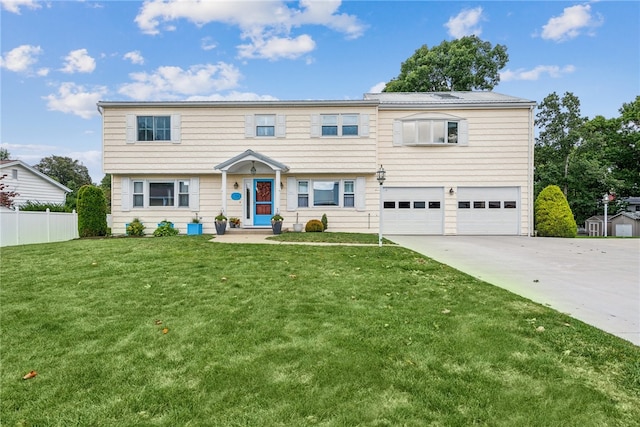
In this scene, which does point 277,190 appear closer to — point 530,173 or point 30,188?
point 530,173

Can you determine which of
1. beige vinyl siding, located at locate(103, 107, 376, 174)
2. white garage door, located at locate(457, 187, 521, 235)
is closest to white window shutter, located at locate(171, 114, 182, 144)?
beige vinyl siding, located at locate(103, 107, 376, 174)

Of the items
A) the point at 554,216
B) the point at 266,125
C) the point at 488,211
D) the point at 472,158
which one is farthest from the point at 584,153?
the point at 266,125

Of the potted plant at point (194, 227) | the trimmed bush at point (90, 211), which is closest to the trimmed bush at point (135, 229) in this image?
the trimmed bush at point (90, 211)

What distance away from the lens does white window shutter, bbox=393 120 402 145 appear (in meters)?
14.7

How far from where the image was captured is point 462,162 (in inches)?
575

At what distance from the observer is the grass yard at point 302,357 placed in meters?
2.16

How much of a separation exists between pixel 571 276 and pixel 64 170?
55716 millimetres

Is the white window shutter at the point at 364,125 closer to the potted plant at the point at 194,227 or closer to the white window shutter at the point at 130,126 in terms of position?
the potted plant at the point at 194,227

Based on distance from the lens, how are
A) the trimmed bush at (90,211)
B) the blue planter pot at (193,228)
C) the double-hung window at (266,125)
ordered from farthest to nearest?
1. the double-hung window at (266,125)
2. the blue planter pot at (193,228)
3. the trimmed bush at (90,211)

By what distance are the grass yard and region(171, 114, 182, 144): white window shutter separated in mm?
9906

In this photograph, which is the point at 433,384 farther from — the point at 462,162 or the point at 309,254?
the point at 462,162

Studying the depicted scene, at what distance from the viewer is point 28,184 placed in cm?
2245

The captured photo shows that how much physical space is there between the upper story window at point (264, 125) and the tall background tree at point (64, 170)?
130 feet


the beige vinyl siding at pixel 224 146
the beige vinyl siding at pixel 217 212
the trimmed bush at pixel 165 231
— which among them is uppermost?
the beige vinyl siding at pixel 224 146
